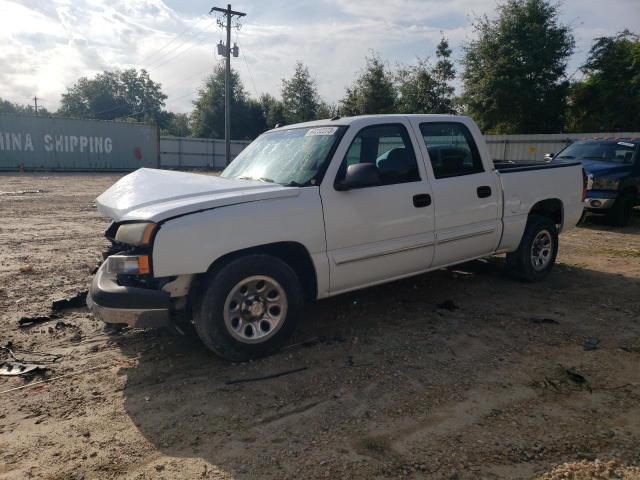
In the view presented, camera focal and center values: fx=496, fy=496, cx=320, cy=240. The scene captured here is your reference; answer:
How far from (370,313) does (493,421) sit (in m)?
2.07

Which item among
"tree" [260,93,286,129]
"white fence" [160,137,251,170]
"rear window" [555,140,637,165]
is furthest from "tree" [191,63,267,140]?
"rear window" [555,140,637,165]

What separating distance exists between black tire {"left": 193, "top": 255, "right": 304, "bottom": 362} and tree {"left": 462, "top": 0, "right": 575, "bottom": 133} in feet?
99.1

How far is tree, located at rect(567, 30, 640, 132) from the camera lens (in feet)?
91.7

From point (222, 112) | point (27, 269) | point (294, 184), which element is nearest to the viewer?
point (294, 184)

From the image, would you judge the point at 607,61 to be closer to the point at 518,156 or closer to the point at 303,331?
the point at 518,156

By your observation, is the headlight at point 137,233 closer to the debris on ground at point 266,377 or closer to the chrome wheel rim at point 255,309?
the chrome wheel rim at point 255,309

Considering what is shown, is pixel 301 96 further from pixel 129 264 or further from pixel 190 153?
pixel 129 264

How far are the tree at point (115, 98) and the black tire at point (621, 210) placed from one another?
80.4m

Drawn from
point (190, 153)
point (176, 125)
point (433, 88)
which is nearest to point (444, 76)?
point (433, 88)

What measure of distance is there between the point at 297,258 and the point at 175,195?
1107 millimetres

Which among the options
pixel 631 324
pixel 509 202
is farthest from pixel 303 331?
pixel 631 324

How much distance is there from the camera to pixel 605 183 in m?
10.5

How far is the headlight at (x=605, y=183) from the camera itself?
408 inches

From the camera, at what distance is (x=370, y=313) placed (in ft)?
16.5
